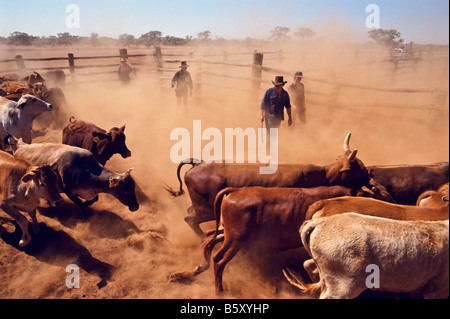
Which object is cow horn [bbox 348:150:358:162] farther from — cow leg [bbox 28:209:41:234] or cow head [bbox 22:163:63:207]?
cow leg [bbox 28:209:41:234]

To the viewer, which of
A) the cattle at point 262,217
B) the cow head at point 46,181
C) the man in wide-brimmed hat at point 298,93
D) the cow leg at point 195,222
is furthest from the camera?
the man in wide-brimmed hat at point 298,93

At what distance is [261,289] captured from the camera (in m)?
4.04

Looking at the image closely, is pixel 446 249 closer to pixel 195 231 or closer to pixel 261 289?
pixel 261 289

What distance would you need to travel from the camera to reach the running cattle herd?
2967 millimetres

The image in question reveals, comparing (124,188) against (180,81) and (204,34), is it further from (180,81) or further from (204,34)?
(204,34)

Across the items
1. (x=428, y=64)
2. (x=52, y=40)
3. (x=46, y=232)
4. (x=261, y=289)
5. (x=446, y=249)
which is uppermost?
(x=52, y=40)

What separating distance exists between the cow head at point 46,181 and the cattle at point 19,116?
336 cm

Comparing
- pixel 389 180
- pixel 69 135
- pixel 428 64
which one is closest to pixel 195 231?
pixel 389 180

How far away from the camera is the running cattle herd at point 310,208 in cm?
297

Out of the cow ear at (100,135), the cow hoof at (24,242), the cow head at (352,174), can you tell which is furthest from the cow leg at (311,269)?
the cow ear at (100,135)

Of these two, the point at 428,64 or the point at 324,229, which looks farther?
the point at 428,64

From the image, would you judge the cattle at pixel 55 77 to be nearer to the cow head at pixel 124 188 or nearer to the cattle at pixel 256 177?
the cow head at pixel 124 188
